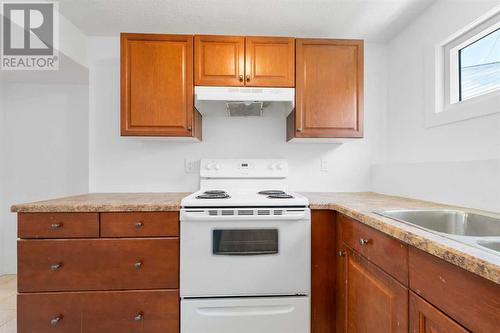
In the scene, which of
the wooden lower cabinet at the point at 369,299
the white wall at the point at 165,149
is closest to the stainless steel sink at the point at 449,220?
the wooden lower cabinet at the point at 369,299

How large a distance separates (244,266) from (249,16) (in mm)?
1750

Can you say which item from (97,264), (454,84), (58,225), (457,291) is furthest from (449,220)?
(58,225)

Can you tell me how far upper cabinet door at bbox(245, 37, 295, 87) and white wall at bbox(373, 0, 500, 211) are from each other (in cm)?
96

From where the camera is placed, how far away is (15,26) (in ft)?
6.00

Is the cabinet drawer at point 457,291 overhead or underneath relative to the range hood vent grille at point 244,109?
underneath

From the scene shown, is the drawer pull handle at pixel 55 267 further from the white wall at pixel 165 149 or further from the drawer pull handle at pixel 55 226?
the white wall at pixel 165 149

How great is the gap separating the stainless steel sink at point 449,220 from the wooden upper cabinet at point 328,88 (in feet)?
2.55

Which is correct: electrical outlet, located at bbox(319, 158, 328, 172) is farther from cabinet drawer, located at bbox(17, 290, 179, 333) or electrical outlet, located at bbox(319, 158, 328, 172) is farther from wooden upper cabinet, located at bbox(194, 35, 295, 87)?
cabinet drawer, located at bbox(17, 290, 179, 333)

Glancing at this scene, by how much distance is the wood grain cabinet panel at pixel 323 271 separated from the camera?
5.16ft

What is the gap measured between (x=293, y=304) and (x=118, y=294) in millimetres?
1029

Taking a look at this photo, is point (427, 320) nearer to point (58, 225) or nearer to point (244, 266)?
point (244, 266)

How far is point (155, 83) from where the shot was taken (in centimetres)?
184

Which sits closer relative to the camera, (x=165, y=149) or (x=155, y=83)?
(x=155, y=83)

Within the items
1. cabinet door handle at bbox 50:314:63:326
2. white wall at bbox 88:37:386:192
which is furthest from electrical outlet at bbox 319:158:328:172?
cabinet door handle at bbox 50:314:63:326
